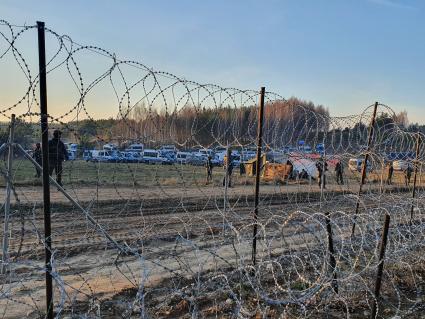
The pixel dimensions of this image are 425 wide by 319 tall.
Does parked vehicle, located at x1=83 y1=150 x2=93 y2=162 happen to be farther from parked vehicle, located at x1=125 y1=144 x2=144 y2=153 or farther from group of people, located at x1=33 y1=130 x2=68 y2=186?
parked vehicle, located at x1=125 y1=144 x2=144 y2=153

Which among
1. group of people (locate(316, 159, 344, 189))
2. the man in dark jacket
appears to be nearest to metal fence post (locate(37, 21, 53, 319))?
the man in dark jacket

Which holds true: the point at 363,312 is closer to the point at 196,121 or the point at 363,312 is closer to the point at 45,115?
the point at 196,121

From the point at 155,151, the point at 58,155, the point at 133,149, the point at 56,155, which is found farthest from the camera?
the point at 133,149

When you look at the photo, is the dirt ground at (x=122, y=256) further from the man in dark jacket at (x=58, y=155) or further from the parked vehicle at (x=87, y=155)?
the parked vehicle at (x=87, y=155)

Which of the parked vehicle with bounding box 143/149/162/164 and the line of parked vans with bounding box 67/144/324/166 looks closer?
the line of parked vans with bounding box 67/144/324/166

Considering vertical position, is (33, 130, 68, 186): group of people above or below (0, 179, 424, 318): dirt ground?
above

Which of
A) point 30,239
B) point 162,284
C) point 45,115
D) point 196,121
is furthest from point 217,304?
point 30,239

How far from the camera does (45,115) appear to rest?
3783 millimetres

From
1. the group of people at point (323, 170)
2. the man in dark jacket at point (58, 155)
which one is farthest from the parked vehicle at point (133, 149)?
the group of people at point (323, 170)

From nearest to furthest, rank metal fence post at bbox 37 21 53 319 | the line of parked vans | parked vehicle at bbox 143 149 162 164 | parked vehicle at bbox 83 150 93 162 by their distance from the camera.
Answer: metal fence post at bbox 37 21 53 319 < the line of parked vans < parked vehicle at bbox 83 150 93 162 < parked vehicle at bbox 143 149 162 164

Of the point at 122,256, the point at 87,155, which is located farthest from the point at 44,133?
the point at 87,155

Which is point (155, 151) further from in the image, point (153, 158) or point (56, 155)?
point (56, 155)

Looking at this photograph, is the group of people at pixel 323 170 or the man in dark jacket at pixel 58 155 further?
the group of people at pixel 323 170

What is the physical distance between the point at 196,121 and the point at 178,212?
6.87 m
